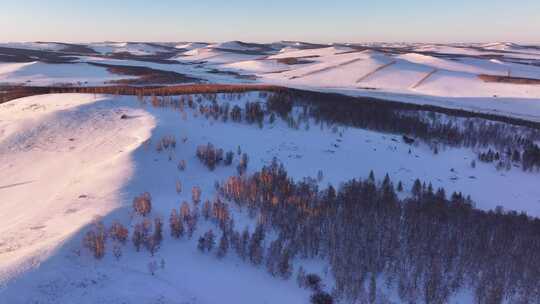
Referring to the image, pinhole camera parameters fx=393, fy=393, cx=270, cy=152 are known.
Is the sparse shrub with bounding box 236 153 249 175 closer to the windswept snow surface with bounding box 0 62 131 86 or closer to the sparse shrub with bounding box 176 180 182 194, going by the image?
the sparse shrub with bounding box 176 180 182 194

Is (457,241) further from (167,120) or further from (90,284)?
(167,120)

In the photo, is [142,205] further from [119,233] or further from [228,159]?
[228,159]

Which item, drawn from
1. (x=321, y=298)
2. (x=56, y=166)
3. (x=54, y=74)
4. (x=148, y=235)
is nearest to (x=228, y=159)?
(x=148, y=235)

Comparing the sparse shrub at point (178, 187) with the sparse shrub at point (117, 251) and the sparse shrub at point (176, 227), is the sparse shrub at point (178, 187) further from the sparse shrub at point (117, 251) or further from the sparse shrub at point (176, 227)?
the sparse shrub at point (117, 251)

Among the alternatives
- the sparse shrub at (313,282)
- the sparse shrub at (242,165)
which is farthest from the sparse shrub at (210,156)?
the sparse shrub at (313,282)

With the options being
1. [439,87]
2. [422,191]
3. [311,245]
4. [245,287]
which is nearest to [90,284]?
[245,287]
